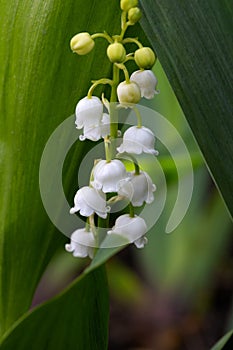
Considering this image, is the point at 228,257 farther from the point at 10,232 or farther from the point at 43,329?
→ the point at 43,329

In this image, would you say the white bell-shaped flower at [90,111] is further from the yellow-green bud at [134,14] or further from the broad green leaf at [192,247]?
the broad green leaf at [192,247]

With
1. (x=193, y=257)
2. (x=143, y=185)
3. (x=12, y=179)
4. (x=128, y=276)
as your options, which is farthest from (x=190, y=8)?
(x=128, y=276)

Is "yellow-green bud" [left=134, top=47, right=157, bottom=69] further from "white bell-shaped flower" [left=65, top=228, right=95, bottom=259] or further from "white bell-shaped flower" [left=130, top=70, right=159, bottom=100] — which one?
"white bell-shaped flower" [left=65, top=228, right=95, bottom=259]

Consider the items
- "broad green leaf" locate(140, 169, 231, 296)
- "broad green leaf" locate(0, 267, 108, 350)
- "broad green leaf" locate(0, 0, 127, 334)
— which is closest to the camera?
"broad green leaf" locate(0, 267, 108, 350)

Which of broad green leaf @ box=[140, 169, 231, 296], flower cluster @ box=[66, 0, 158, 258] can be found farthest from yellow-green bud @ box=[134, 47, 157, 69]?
broad green leaf @ box=[140, 169, 231, 296]

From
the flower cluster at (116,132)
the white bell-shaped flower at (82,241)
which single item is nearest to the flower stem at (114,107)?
the flower cluster at (116,132)
